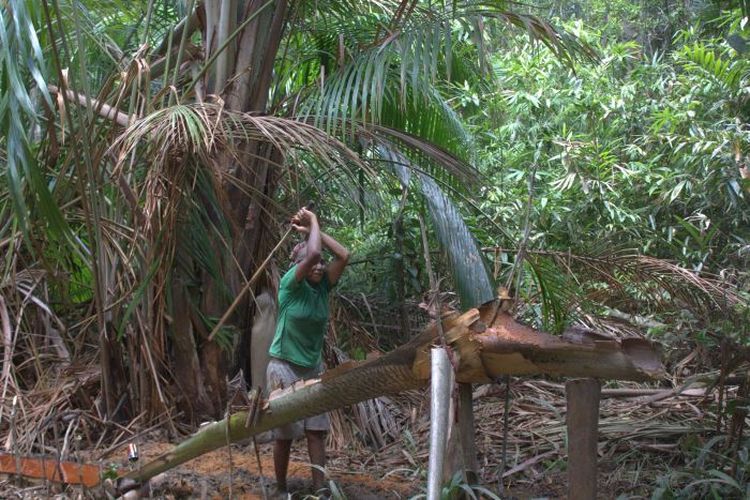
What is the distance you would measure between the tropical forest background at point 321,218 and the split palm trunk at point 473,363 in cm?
23

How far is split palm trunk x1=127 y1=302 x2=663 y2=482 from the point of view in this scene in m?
2.77

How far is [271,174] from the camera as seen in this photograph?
589 centimetres

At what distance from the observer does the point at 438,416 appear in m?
2.39

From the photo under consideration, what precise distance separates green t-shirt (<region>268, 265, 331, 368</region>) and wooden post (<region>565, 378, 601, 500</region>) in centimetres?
190

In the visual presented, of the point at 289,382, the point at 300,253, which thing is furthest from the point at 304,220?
the point at 289,382

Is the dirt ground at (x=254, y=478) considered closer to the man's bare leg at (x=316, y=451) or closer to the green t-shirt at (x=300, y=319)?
the man's bare leg at (x=316, y=451)

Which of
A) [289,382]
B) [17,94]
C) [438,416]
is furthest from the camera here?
[289,382]

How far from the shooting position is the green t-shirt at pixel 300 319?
4602mm

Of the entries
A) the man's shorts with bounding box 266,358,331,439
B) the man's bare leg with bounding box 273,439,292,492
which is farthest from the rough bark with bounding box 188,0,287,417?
the man's bare leg with bounding box 273,439,292,492

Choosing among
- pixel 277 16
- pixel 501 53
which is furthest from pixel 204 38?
pixel 501 53

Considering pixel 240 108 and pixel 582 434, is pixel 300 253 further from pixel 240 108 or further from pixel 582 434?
pixel 582 434

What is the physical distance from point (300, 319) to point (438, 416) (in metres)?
2.29

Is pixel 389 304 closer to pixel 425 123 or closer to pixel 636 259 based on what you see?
pixel 425 123

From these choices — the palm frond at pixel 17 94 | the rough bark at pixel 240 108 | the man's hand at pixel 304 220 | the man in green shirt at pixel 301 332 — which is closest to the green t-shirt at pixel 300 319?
the man in green shirt at pixel 301 332
